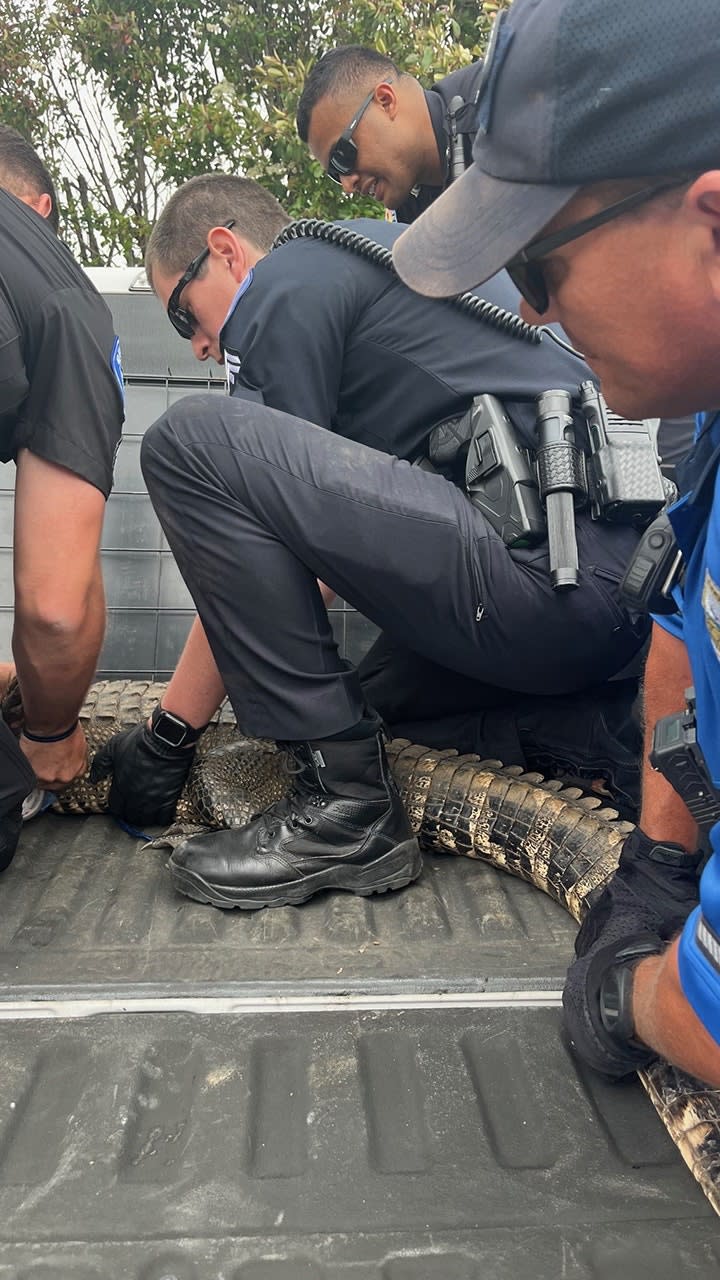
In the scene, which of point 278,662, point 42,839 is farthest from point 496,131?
point 42,839

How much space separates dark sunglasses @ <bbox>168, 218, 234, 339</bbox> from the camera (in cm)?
237

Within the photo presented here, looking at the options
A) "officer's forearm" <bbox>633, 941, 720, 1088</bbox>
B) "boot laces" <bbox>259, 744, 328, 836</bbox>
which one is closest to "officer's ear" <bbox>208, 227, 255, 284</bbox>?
"boot laces" <bbox>259, 744, 328, 836</bbox>

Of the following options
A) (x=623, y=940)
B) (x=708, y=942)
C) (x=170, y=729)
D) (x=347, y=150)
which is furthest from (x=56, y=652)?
(x=347, y=150)

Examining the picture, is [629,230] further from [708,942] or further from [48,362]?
[48,362]

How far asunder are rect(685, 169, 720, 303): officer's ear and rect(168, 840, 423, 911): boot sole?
124cm

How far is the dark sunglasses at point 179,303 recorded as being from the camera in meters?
2.37

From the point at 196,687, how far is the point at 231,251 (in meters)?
1.13

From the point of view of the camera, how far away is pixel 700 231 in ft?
2.95

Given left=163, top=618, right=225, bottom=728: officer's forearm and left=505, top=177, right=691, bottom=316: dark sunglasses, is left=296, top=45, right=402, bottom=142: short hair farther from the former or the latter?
left=505, top=177, right=691, bottom=316: dark sunglasses

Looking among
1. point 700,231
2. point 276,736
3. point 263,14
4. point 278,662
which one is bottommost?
point 276,736

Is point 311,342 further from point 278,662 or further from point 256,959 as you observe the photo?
point 256,959

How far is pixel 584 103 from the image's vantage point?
2.99 ft

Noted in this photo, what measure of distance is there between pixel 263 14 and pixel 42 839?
605 centimetres

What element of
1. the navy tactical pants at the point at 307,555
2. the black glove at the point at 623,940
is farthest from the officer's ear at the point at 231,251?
the black glove at the point at 623,940
